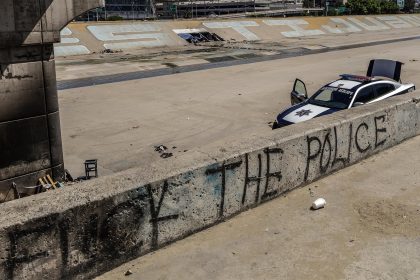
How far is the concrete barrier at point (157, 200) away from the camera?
4.77 m

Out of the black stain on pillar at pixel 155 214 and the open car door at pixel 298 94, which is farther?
the open car door at pixel 298 94

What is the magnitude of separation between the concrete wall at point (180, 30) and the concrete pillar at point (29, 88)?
32.9 m

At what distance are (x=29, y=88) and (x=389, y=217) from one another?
9.04 m

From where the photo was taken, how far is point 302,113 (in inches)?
540

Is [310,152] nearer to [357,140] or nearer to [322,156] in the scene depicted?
[322,156]

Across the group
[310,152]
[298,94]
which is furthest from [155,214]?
[298,94]

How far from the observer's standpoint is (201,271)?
5.54 m

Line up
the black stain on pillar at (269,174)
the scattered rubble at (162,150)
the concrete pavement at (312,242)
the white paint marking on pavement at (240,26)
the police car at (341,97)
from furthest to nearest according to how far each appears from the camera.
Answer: the white paint marking on pavement at (240,26) < the scattered rubble at (162,150) < the police car at (341,97) < the black stain on pillar at (269,174) < the concrete pavement at (312,242)

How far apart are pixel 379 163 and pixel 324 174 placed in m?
1.54

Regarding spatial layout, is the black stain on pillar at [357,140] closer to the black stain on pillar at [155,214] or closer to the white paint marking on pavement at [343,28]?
the black stain on pillar at [155,214]

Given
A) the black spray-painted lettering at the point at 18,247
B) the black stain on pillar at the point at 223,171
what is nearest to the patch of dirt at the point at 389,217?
the black stain on pillar at the point at 223,171

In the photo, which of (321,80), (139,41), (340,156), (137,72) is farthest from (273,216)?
(139,41)

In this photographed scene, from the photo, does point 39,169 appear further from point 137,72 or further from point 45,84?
point 137,72

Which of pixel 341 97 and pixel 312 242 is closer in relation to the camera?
pixel 312 242
